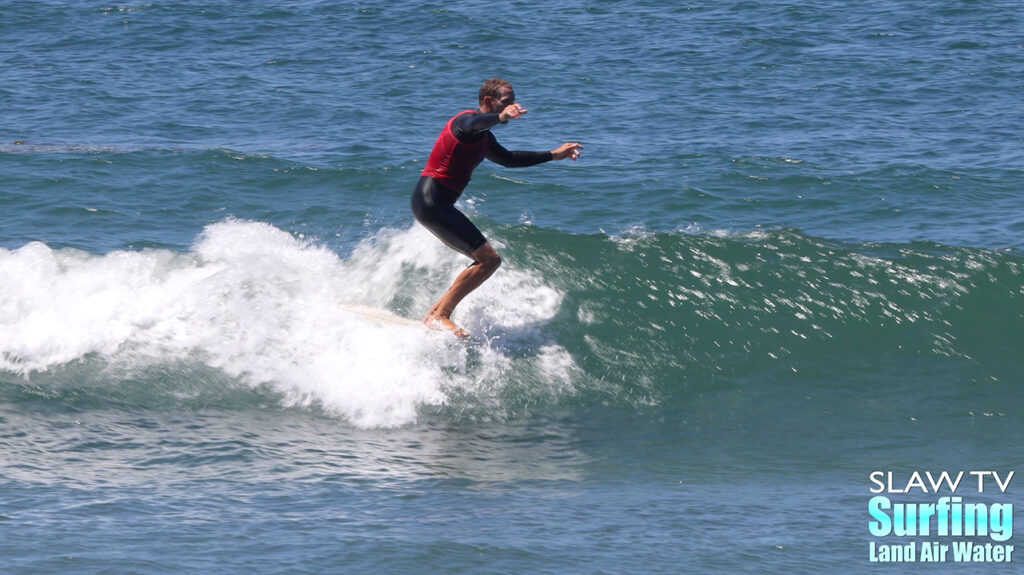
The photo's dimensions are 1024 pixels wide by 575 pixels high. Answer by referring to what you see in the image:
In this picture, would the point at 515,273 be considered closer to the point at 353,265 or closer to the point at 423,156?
the point at 353,265

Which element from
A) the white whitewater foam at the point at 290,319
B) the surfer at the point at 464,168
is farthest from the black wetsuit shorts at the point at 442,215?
the white whitewater foam at the point at 290,319

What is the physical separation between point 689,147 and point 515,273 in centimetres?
671


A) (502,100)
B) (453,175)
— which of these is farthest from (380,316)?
(502,100)

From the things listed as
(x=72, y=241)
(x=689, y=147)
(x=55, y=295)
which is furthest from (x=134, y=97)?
(x=55, y=295)

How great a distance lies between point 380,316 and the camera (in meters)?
9.30

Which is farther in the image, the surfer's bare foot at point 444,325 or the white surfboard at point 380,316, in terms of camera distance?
the white surfboard at point 380,316

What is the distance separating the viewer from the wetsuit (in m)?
8.16

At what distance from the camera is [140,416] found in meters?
8.34

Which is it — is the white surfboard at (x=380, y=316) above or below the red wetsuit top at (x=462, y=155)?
below

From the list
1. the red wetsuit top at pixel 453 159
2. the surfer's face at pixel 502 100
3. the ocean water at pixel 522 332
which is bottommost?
the ocean water at pixel 522 332

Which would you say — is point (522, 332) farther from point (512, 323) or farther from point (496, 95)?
point (496, 95)

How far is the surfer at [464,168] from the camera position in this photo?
Result: 7910mm

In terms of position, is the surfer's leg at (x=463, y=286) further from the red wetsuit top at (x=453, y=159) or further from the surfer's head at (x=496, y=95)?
the surfer's head at (x=496, y=95)

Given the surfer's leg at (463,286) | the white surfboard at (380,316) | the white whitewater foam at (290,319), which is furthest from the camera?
the white surfboard at (380,316)
